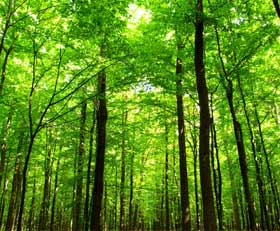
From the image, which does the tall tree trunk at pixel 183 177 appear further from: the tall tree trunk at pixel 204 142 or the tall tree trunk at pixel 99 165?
the tall tree trunk at pixel 204 142

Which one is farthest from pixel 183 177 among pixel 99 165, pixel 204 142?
pixel 204 142

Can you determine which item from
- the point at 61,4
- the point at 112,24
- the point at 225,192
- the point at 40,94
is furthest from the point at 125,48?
the point at 225,192

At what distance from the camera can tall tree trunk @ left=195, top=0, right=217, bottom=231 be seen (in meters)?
7.70

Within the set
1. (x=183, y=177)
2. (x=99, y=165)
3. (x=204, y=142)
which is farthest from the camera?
(x=183, y=177)

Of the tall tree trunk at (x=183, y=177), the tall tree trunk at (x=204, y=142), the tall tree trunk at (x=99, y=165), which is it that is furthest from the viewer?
the tall tree trunk at (x=183, y=177)

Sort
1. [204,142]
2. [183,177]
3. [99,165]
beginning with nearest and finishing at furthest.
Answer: [204,142] < [99,165] < [183,177]

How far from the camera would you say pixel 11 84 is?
565 inches

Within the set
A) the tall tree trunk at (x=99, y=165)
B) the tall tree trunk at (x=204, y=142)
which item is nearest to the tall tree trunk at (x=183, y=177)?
the tall tree trunk at (x=99, y=165)

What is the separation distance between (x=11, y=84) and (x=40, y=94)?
1467 millimetres

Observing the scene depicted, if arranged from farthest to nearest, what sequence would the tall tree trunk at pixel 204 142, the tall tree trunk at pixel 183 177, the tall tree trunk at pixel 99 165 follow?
1. the tall tree trunk at pixel 183 177
2. the tall tree trunk at pixel 99 165
3. the tall tree trunk at pixel 204 142

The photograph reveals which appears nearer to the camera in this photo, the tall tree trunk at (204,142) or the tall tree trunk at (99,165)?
the tall tree trunk at (204,142)

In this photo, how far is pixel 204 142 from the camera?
26.9 feet

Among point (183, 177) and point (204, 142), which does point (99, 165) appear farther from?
point (204, 142)

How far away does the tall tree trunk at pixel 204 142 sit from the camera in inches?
303
